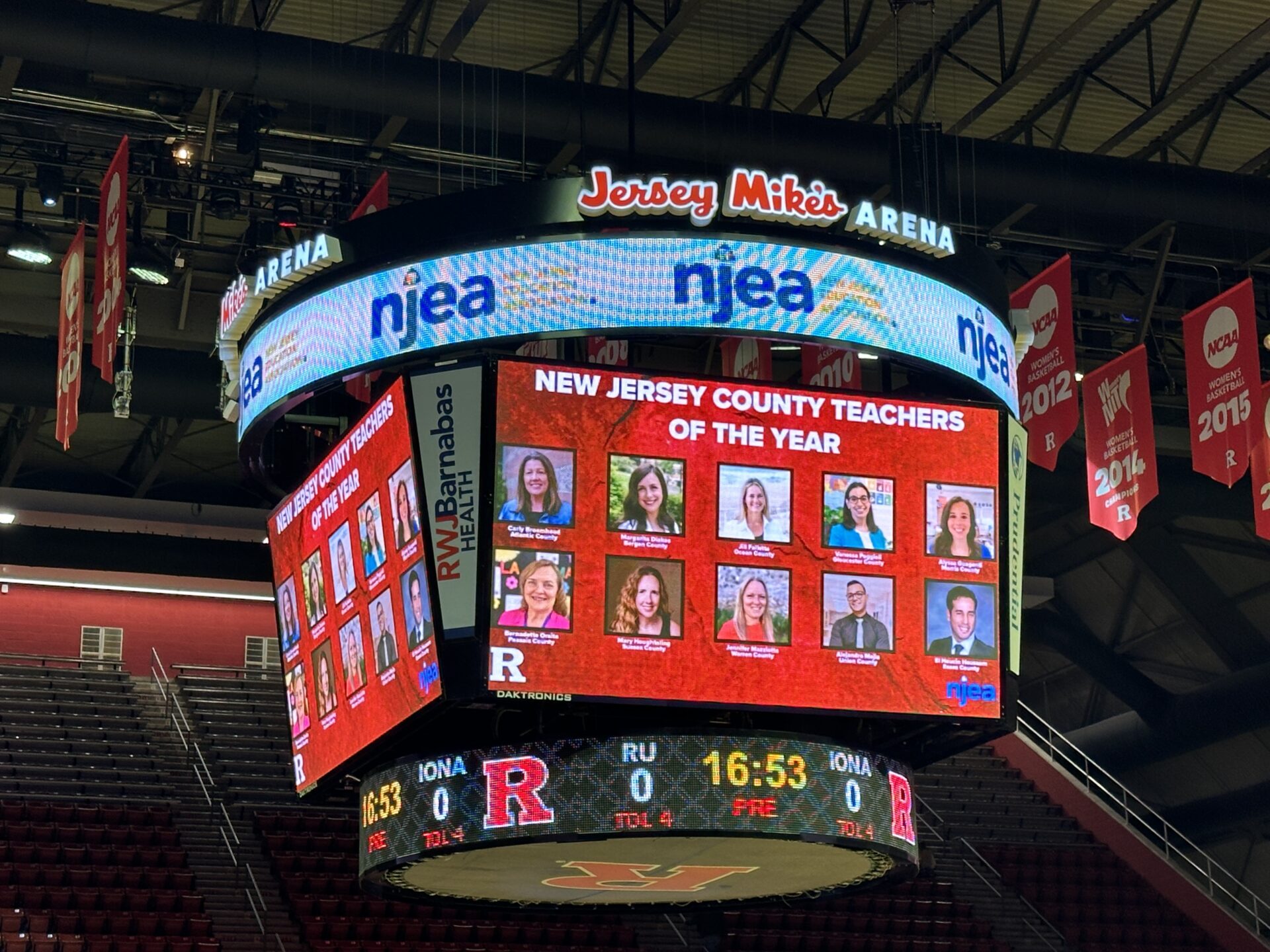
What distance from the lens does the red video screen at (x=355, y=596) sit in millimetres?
14500

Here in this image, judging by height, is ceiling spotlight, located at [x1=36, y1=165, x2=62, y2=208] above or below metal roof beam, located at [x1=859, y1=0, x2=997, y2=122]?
below

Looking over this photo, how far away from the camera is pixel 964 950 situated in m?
25.5

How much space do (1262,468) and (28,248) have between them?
50.0 feet

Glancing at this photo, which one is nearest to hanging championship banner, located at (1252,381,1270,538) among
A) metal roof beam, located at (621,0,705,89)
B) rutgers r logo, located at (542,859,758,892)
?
metal roof beam, located at (621,0,705,89)

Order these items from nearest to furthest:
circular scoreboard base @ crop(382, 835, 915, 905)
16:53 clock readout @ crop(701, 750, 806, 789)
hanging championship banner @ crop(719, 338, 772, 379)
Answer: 1. 16:53 clock readout @ crop(701, 750, 806, 789)
2. circular scoreboard base @ crop(382, 835, 915, 905)
3. hanging championship banner @ crop(719, 338, 772, 379)

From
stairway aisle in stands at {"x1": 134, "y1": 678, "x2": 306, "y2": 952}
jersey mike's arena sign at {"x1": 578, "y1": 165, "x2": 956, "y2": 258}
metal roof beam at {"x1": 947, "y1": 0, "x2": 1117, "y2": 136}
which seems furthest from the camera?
metal roof beam at {"x1": 947, "y1": 0, "x2": 1117, "y2": 136}

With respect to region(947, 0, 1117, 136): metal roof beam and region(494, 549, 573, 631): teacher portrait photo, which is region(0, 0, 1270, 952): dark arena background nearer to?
region(494, 549, 573, 631): teacher portrait photo

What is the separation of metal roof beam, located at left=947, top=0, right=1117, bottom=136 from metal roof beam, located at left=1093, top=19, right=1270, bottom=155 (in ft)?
4.90

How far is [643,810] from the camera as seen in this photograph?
14.4 m

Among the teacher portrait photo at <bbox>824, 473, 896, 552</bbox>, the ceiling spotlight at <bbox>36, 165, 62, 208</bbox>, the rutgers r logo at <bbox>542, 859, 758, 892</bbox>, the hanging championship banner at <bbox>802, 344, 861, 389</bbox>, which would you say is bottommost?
the rutgers r logo at <bbox>542, 859, 758, 892</bbox>

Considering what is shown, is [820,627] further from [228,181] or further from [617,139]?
[228,181]

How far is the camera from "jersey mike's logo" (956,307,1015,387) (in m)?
15.9

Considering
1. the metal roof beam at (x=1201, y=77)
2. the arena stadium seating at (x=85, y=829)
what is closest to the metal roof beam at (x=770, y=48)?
the metal roof beam at (x=1201, y=77)

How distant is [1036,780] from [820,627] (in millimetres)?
18843
